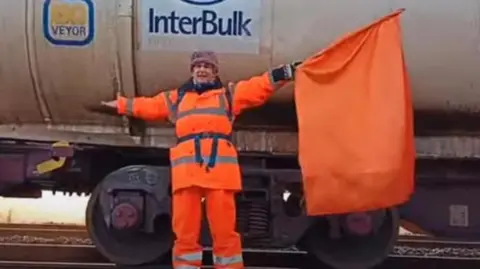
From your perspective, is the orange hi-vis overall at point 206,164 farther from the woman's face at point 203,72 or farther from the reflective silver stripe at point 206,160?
the woman's face at point 203,72

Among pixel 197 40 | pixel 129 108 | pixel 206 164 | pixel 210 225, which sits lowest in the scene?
pixel 210 225

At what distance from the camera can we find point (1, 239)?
9875mm

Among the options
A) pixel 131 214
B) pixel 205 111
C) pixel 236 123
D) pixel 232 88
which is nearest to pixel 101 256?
pixel 131 214

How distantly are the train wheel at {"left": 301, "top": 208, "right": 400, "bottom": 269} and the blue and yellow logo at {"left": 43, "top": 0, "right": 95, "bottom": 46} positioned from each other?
210cm

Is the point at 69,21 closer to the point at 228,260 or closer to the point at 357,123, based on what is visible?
the point at 228,260

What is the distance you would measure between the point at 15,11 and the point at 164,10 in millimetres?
1011

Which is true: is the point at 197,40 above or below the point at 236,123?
above

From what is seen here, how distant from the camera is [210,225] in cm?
659

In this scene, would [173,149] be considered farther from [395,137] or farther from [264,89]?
[395,137]

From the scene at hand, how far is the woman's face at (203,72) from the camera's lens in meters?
6.43

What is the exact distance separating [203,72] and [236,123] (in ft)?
2.68

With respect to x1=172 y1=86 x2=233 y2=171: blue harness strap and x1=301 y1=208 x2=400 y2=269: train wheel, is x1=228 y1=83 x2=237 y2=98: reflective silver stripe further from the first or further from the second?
x1=301 y1=208 x2=400 y2=269: train wheel

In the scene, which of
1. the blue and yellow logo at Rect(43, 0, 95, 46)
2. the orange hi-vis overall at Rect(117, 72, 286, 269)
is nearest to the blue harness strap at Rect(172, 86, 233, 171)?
the orange hi-vis overall at Rect(117, 72, 286, 269)

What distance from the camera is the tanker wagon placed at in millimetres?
6672
